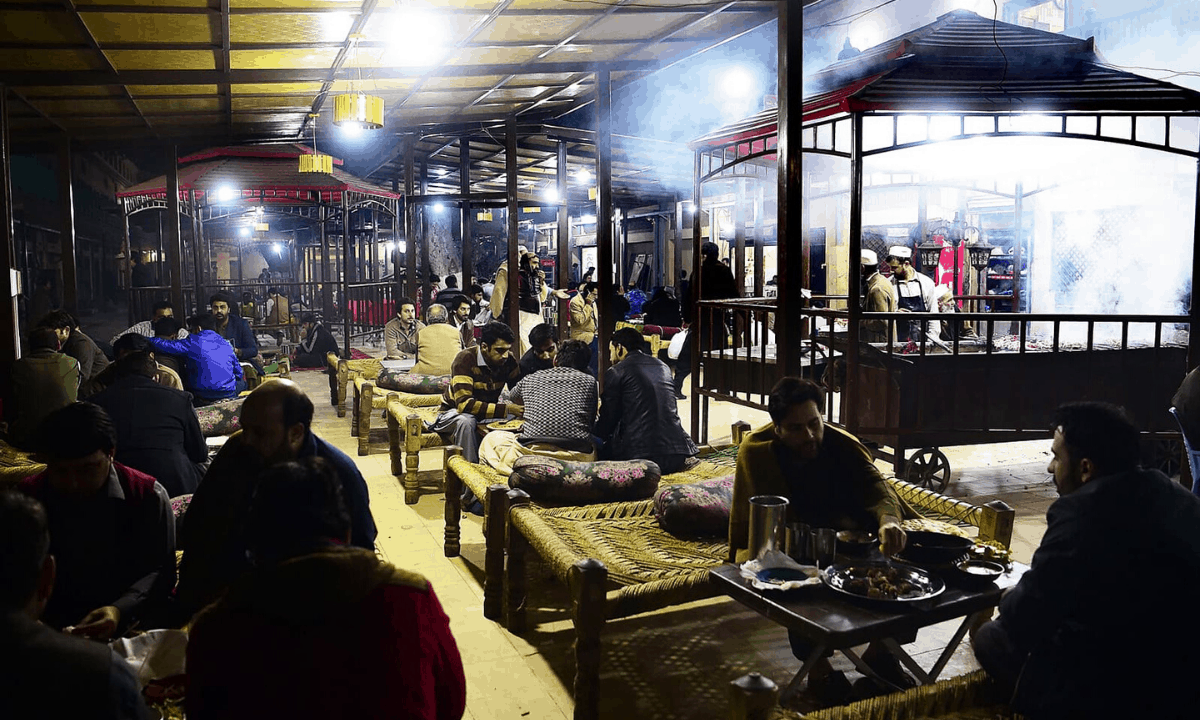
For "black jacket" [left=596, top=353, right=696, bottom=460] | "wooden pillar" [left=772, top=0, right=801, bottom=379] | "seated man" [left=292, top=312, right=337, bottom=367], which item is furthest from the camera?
"seated man" [left=292, top=312, right=337, bottom=367]

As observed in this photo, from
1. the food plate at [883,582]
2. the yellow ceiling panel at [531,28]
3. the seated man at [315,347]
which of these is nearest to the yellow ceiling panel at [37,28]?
the yellow ceiling panel at [531,28]

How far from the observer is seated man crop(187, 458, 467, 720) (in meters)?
1.79

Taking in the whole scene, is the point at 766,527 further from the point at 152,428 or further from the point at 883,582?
the point at 152,428

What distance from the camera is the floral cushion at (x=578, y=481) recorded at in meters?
4.66

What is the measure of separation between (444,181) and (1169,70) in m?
15.0

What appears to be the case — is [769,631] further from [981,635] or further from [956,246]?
[956,246]

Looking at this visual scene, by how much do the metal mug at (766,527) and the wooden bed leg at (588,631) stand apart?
616mm

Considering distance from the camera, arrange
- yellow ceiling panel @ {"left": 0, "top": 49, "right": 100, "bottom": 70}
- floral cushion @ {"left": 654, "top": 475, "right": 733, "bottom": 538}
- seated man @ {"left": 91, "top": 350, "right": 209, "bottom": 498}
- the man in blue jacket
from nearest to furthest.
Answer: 1. floral cushion @ {"left": 654, "top": 475, "right": 733, "bottom": 538}
2. seated man @ {"left": 91, "top": 350, "right": 209, "bottom": 498}
3. yellow ceiling panel @ {"left": 0, "top": 49, "right": 100, "bottom": 70}
4. the man in blue jacket

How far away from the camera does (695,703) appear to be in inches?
144

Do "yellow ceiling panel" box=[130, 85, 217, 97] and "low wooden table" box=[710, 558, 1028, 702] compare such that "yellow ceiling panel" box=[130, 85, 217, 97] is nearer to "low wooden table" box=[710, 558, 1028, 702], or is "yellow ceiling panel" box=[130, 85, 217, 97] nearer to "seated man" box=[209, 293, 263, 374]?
"seated man" box=[209, 293, 263, 374]

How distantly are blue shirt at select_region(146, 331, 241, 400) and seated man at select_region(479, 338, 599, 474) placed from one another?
3274mm

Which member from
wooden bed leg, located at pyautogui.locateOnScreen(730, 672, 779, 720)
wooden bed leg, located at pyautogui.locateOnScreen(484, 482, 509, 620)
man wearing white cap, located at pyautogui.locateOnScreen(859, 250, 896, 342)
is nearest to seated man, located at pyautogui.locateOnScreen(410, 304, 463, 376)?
man wearing white cap, located at pyautogui.locateOnScreen(859, 250, 896, 342)

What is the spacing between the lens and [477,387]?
268 inches

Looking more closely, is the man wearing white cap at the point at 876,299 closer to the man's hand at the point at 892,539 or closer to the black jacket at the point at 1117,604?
the man's hand at the point at 892,539
